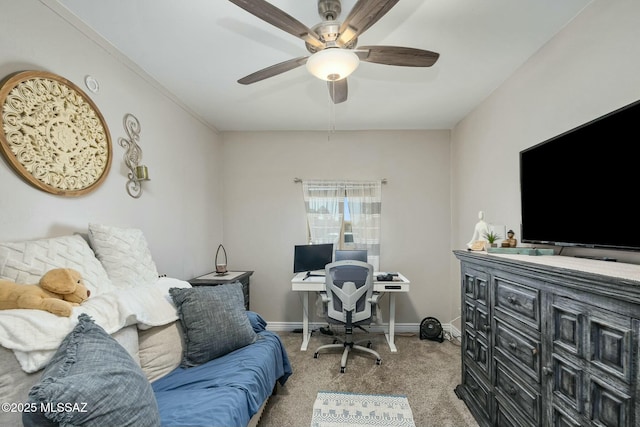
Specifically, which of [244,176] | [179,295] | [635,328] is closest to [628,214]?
[635,328]

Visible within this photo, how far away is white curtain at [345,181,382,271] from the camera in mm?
3885

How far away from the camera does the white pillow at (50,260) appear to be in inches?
52.7

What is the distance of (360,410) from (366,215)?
2.23 metres

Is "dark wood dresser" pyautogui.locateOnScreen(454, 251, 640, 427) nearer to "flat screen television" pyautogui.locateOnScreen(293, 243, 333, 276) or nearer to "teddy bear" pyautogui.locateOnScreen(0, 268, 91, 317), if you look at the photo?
"flat screen television" pyautogui.locateOnScreen(293, 243, 333, 276)

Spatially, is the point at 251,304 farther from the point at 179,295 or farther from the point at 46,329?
the point at 46,329

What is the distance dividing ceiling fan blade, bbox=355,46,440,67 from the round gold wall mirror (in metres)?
1.71

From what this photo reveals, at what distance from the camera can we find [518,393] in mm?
1608

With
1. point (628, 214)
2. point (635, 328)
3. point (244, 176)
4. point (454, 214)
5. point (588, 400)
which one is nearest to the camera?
point (635, 328)

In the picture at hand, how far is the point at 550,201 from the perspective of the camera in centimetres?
187

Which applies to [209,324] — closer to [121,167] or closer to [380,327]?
[121,167]

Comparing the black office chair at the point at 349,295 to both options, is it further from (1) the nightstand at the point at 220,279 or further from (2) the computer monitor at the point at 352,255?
(1) the nightstand at the point at 220,279

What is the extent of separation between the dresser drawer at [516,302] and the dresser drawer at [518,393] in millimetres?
309

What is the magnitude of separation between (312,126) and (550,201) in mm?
2708

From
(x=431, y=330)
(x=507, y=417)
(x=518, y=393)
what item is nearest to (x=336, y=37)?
(x=518, y=393)
